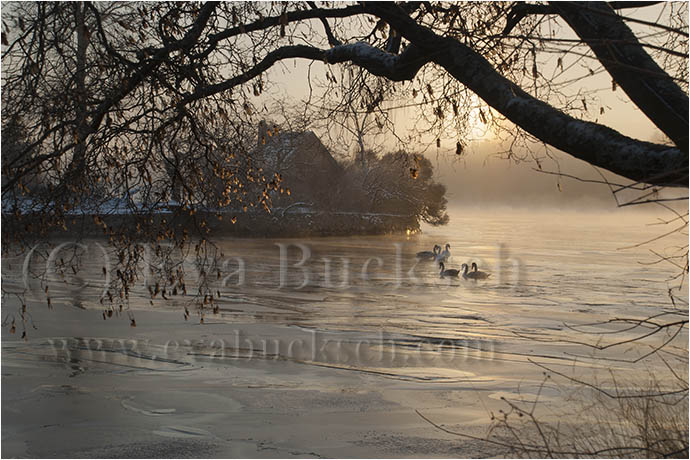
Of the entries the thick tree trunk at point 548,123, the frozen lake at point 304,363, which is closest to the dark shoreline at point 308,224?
A: the frozen lake at point 304,363

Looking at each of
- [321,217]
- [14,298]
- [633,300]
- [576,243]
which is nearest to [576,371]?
[633,300]

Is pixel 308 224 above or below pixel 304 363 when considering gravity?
above

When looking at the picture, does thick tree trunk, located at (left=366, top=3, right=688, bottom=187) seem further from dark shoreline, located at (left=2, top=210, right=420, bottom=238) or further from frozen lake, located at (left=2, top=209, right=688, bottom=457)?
dark shoreline, located at (left=2, top=210, right=420, bottom=238)

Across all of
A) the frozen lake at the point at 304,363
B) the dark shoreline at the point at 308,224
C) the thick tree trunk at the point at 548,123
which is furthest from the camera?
the dark shoreline at the point at 308,224

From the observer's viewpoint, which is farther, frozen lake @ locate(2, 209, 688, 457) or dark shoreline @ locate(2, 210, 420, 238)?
dark shoreline @ locate(2, 210, 420, 238)

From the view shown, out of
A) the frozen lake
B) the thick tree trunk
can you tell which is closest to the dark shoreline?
the frozen lake

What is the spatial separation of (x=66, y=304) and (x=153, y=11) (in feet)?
34.7

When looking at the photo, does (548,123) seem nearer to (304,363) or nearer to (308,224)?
(304,363)

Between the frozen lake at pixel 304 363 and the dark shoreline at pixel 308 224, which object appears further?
the dark shoreline at pixel 308 224

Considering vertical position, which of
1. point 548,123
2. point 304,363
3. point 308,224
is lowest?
point 304,363

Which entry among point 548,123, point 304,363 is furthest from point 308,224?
point 548,123

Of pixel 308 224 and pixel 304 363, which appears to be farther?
pixel 308 224

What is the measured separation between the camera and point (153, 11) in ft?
23.2

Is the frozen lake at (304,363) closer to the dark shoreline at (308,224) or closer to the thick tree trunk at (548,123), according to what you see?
the thick tree trunk at (548,123)
